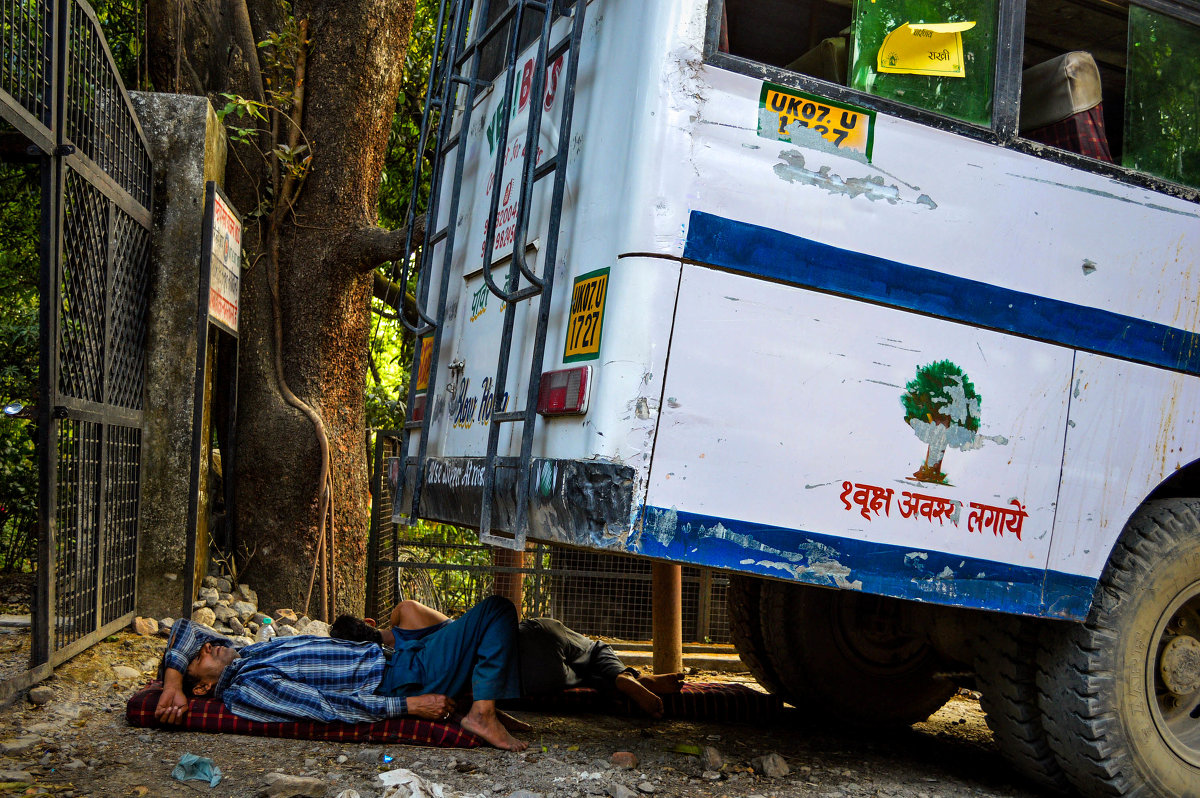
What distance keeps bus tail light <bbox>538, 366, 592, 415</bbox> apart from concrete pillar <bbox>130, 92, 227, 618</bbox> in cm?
300

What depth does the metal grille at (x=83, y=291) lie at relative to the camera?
420 centimetres

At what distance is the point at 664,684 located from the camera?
4.91 metres

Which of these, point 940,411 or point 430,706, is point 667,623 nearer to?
point 430,706

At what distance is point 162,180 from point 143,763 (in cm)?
326

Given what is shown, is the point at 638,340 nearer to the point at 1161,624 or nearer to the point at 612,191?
the point at 612,191

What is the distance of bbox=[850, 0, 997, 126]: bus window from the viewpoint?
3193mm

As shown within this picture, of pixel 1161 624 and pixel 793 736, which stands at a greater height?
pixel 1161 624

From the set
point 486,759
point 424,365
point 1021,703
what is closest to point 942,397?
point 1021,703

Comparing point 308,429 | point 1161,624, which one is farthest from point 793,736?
point 308,429

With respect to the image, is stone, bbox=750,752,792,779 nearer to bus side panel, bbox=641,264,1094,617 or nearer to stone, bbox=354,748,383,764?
bus side panel, bbox=641,264,1094,617

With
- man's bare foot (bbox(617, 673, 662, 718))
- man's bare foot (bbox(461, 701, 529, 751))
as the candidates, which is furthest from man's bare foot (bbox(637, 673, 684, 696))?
man's bare foot (bbox(461, 701, 529, 751))

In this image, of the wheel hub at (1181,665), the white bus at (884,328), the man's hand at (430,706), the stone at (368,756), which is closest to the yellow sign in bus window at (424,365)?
the white bus at (884,328)

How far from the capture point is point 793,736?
15.1 ft

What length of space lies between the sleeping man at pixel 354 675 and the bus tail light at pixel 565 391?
1360mm
